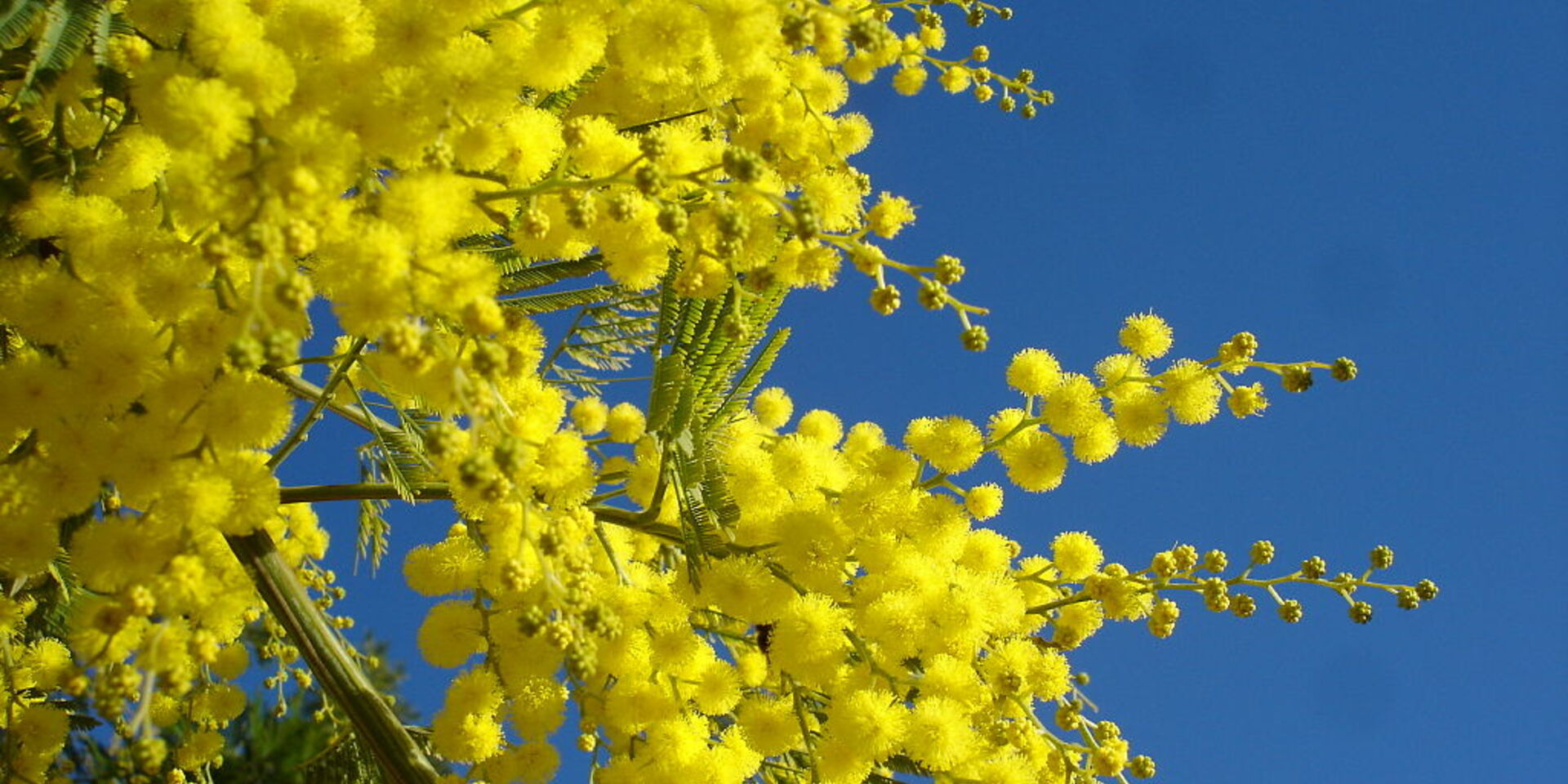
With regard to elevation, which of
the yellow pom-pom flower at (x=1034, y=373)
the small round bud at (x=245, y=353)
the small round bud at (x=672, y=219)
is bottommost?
the small round bud at (x=245, y=353)

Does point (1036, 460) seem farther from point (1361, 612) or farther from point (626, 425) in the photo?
point (626, 425)

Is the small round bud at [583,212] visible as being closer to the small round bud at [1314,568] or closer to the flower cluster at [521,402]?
the flower cluster at [521,402]

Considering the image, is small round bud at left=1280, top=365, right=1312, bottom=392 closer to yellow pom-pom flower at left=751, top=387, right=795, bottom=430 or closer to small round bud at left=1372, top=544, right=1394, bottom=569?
small round bud at left=1372, top=544, right=1394, bottom=569

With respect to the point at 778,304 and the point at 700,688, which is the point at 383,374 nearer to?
the point at 778,304

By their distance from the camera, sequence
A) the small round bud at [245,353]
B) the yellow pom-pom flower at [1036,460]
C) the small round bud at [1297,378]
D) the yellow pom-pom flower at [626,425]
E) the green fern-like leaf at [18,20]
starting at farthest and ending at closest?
1. the yellow pom-pom flower at [626,425]
2. the yellow pom-pom flower at [1036,460]
3. the small round bud at [1297,378]
4. the green fern-like leaf at [18,20]
5. the small round bud at [245,353]

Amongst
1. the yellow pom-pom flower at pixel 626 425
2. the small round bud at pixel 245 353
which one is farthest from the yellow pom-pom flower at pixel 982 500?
the small round bud at pixel 245 353

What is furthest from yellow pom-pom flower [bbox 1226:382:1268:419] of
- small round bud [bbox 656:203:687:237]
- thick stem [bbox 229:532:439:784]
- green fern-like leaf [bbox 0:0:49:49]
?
green fern-like leaf [bbox 0:0:49:49]

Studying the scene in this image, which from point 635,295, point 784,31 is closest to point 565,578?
point 784,31
